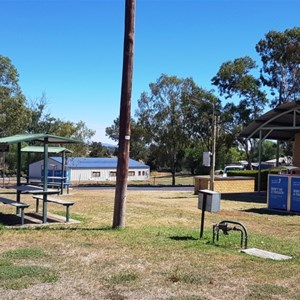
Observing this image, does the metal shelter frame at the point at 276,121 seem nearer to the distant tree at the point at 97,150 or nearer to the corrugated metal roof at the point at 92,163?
the corrugated metal roof at the point at 92,163

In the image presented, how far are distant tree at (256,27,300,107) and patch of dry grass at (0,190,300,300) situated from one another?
35.7 meters

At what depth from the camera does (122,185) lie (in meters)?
11.2

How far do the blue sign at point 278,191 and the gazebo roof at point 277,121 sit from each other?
245 inches

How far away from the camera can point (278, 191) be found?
17219mm

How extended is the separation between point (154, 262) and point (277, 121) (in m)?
21.8

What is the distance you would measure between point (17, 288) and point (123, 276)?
143 cm

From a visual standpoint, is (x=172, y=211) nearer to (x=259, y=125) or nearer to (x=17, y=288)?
(x=17, y=288)

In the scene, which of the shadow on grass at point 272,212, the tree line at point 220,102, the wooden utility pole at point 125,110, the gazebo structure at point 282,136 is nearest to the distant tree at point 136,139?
the tree line at point 220,102

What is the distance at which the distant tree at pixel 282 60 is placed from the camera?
149ft

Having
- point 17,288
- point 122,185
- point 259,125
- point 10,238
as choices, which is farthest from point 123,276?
point 259,125

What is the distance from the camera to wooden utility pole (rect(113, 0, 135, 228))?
1116 centimetres

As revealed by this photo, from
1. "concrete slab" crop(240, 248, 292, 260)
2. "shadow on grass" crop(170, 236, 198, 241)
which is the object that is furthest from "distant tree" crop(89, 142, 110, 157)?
"concrete slab" crop(240, 248, 292, 260)

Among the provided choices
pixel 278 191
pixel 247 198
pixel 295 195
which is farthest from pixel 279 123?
pixel 295 195

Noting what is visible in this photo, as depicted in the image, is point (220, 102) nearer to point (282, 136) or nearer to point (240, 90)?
point (240, 90)
